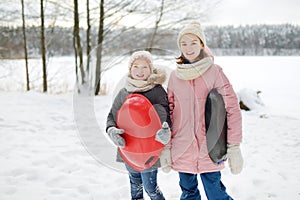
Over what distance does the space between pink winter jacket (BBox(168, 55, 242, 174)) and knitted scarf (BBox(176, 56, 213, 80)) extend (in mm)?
29

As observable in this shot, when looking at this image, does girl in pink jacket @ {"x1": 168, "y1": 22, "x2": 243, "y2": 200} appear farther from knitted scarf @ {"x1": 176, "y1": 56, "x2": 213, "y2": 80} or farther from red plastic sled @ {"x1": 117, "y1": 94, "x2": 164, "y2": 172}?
red plastic sled @ {"x1": 117, "y1": 94, "x2": 164, "y2": 172}

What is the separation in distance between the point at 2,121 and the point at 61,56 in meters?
5.84

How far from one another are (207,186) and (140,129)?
0.59 metres

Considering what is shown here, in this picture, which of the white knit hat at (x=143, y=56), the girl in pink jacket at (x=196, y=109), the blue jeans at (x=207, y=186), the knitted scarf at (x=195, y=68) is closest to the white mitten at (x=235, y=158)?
the girl in pink jacket at (x=196, y=109)

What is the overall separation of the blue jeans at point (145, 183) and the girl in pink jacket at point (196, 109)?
169 millimetres

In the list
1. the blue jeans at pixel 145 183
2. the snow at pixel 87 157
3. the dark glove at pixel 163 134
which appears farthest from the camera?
the snow at pixel 87 157

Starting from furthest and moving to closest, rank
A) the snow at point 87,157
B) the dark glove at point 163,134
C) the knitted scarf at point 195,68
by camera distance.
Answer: the snow at point 87,157 < the knitted scarf at point 195,68 < the dark glove at point 163,134

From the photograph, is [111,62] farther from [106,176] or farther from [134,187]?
[106,176]

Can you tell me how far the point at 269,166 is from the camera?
3012mm

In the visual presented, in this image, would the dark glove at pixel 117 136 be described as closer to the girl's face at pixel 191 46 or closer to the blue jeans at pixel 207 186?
the blue jeans at pixel 207 186

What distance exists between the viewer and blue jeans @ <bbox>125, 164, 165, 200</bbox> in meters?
1.82

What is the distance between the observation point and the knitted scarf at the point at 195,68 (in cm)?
167

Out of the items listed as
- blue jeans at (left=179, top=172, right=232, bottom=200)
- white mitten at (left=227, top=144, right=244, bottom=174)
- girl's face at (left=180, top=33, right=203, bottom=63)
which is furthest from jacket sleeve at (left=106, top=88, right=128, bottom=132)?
white mitten at (left=227, top=144, right=244, bottom=174)

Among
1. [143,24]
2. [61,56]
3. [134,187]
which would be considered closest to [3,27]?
[61,56]
